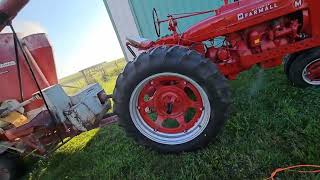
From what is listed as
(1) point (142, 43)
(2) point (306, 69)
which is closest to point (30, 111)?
(1) point (142, 43)

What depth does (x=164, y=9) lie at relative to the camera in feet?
24.2

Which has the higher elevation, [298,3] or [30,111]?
[298,3]

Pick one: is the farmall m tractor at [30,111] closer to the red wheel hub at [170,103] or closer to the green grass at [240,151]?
the green grass at [240,151]

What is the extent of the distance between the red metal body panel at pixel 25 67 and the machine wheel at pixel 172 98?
5.62ft

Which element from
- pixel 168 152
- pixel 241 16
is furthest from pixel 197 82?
pixel 241 16

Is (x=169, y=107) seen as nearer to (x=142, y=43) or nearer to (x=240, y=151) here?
(x=240, y=151)

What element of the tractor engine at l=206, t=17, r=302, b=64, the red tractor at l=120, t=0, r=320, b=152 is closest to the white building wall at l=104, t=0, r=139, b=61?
the red tractor at l=120, t=0, r=320, b=152

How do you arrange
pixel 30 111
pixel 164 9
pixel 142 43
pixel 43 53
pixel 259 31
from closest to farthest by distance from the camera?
pixel 259 31
pixel 142 43
pixel 30 111
pixel 43 53
pixel 164 9

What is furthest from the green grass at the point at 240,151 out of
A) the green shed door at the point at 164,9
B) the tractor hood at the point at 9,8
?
the green shed door at the point at 164,9

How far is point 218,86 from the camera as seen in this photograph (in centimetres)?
298

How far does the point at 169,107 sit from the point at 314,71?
1766mm

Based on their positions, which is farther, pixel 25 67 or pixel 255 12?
pixel 25 67

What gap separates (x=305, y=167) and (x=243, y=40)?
167cm

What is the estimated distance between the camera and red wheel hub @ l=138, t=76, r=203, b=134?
3.21 m
